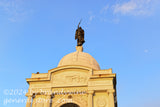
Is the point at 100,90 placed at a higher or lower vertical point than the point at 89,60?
lower

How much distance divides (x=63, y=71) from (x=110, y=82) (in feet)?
19.4

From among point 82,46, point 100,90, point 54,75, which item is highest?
point 82,46

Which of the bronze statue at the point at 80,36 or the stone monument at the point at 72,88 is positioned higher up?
the bronze statue at the point at 80,36

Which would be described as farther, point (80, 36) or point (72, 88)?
point (80, 36)

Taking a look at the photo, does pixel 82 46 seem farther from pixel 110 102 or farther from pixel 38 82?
pixel 110 102

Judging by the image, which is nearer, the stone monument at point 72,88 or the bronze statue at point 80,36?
the stone monument at point 72,88

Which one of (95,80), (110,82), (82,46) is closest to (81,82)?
(95,80)

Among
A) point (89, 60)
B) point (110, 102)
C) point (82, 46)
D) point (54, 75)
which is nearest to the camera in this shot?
point (110, 102)

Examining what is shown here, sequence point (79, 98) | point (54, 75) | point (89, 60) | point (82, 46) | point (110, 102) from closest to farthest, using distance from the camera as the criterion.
Answer: 1. point (110, 102)
2. point (79, 98)
3. point (54, 75)
4. point (89, 60)
5. point (82, 46)

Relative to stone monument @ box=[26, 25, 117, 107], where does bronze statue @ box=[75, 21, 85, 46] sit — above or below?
above

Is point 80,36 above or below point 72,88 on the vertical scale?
above

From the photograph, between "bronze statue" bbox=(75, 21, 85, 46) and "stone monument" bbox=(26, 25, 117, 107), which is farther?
"bronze statue" bbox=(75, 21, 85, 46)

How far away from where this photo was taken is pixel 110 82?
21828 mm

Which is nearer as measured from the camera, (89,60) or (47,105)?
(47,105)
